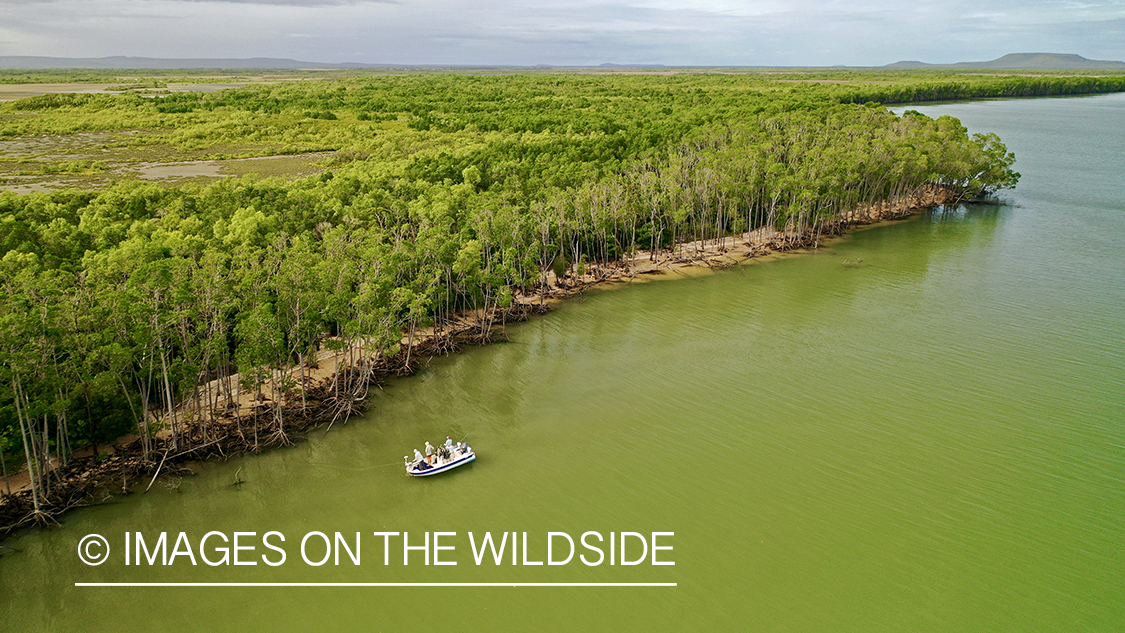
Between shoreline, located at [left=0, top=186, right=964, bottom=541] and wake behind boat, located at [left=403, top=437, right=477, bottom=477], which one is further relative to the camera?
wake behind boat, located at [left=403, top=437, right=477, bottom=477]

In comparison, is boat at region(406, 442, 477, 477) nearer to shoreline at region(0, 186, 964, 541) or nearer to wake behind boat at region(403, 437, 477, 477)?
wake behind boat at region(403, 437, 477, 477)

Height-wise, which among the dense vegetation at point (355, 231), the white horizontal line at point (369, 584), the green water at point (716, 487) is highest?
the dense vegetation at point (355, 231)

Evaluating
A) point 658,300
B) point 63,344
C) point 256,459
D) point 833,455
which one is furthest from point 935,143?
point 63,344

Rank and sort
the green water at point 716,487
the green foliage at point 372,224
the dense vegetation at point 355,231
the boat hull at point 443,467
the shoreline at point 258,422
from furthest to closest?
the boat hull at point 443,467
the green foliage at point 372,224
the dense vegetation at point 355,231
the shoreline at point 258,422
the green water at point 716,487

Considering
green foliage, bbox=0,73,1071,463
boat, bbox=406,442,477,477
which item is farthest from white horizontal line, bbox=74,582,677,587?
green foliage, bbox=0,73,1071,463

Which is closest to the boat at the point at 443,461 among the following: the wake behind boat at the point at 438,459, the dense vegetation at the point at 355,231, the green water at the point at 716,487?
the wake behind boat at the point at 438,459

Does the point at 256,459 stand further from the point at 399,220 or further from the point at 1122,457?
the point at 1122,457

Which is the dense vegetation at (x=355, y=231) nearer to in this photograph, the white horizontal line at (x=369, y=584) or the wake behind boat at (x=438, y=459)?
the white horizontal line at (x=369, y=584)

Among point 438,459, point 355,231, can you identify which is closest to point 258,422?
point 438,459
